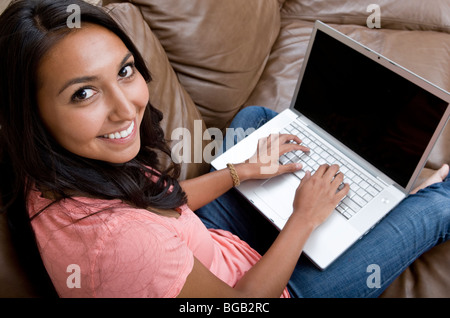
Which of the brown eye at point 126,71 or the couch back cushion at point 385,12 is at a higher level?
the couch back cushion at point 385,12

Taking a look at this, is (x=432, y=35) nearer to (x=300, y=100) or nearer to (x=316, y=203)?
(x=300, y=100)

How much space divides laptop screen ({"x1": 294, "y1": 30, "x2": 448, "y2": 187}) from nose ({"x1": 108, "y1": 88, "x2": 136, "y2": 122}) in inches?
22.3

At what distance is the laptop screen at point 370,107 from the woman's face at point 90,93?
532 mm

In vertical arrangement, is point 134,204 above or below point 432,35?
below

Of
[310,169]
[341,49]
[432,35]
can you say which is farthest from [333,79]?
[432,35]

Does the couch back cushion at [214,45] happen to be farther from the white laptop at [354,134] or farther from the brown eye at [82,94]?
the brown eye at [82,94]

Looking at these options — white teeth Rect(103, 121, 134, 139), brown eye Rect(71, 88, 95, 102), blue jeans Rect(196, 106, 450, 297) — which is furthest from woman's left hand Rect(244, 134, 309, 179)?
brown eye Rect(71, 88, 95, 102)

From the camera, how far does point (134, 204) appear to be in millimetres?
704

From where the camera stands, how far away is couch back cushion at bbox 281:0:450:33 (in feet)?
5.20

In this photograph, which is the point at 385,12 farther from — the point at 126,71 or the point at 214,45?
the point at 126,71

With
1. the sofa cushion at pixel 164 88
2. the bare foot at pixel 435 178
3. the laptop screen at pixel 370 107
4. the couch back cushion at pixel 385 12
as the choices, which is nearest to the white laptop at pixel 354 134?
the laptop screen at pixel 370 107

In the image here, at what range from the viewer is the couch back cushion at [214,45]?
1.17 m

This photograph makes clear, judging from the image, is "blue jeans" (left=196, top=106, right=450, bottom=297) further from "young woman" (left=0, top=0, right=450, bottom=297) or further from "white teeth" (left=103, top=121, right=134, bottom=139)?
"white teeth" (left=103, top=121, right=134, bottom=139)

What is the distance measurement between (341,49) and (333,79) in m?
0.08
